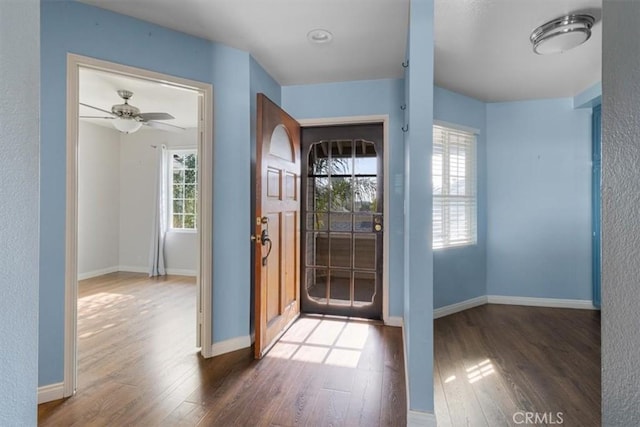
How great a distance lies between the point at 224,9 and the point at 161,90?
2.02m

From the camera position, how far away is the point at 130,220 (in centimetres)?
571

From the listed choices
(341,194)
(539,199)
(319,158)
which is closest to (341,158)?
(319,158)

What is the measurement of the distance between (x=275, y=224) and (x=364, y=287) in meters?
1.25

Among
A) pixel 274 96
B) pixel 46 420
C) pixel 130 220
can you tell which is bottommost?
pixel 46 420

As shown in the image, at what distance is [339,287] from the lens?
3.46 meters

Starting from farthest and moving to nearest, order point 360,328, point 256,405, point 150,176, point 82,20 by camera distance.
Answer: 1. point 150,176
2. point 360,328
3. point 82,20
4. point 256,405

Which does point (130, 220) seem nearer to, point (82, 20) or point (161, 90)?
point (161, 90)

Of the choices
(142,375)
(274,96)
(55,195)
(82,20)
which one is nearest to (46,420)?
(142,375)

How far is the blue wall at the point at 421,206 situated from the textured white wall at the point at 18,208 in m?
1.56

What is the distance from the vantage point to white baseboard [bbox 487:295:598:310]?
3.75m

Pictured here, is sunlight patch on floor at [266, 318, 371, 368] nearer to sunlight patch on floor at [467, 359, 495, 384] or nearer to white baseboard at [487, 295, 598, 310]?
sunlight patch on floor at [467, 359, 495, 384]

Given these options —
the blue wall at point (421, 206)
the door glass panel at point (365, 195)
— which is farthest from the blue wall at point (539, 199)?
the blue wall at point (421, 206)

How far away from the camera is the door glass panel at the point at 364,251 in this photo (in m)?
3.38

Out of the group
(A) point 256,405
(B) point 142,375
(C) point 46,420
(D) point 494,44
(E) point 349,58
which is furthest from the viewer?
(E) point 349,58
